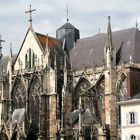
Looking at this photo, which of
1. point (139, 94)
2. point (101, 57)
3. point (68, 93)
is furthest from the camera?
point (101, 57)

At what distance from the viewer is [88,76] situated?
60875 mm

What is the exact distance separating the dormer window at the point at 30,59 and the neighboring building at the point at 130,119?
1488 centimetres

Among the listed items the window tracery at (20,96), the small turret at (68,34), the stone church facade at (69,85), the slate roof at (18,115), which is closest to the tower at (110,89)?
the stone church facade at (69,85)

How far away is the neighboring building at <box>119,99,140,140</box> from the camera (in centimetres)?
5119

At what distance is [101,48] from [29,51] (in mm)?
8637

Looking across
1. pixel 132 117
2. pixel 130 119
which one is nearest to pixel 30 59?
pixel 130 119

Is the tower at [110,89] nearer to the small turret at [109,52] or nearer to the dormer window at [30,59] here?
the small turret at [109,52]

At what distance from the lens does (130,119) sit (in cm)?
5203

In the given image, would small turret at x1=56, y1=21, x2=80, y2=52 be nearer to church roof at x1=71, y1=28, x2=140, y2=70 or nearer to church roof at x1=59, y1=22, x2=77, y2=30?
church roof at x1=59, y1=22, x2=77, y2=30

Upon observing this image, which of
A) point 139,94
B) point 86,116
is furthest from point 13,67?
point 139,94

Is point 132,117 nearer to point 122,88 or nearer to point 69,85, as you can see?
point 122,88

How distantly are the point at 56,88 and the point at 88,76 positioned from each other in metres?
4.05

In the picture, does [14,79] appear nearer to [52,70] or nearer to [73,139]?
[52,70]

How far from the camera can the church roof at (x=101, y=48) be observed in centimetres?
5956
